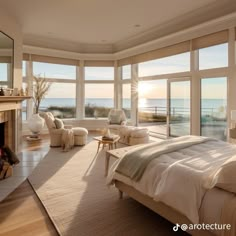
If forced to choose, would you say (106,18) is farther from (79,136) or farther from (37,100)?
(37,100)

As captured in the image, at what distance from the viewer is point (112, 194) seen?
3090mm

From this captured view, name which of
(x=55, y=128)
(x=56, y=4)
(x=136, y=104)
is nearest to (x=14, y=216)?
(x=55, y=128)

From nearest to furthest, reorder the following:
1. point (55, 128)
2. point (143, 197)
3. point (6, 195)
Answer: point (143, 197) → point (6, 195) → point (55, 128)

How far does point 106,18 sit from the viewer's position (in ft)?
18.1

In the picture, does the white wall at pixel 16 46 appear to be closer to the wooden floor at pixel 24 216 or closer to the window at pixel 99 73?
the wooden floor at pixel 24 216

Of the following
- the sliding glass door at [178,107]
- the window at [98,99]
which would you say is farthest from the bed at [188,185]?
the window at [98,99]

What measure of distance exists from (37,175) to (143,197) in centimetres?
223

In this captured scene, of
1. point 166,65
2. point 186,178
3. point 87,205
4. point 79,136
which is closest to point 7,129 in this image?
point 79,136

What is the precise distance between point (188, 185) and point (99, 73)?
746 centimetres

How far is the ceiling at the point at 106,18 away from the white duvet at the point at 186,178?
3.56 metres

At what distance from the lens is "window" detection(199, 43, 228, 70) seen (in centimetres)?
494

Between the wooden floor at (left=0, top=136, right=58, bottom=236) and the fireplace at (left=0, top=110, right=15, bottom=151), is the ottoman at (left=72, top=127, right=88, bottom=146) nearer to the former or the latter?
→ the fireplace at (left=0, top=110, right=15, bottom=151)

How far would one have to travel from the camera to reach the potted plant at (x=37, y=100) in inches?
267

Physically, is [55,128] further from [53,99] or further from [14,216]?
[14,216]
